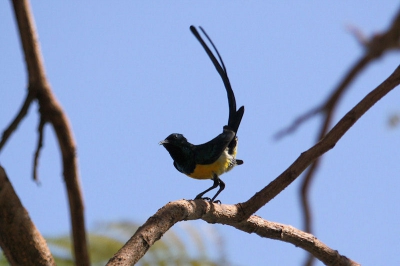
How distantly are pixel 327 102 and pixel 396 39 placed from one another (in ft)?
2.68

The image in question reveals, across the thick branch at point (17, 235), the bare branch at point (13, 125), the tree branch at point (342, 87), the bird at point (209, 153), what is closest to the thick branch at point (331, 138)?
the tree branch at point (342, 87)

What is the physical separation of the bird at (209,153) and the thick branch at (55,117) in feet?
3.79

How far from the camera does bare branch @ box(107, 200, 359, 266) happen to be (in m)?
3.11

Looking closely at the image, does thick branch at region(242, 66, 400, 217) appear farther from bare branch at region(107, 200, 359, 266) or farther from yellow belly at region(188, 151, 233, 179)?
yellow belly at region(188, 151, 233, 179)

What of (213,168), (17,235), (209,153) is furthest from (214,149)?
(17,235)

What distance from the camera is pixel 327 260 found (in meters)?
3.89

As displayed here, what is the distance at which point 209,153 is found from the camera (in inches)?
177

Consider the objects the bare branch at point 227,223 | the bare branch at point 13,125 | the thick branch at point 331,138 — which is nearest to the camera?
the bare branch at point 227,223

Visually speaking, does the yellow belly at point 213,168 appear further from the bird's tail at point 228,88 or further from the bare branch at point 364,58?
the bare branch at point 364,58

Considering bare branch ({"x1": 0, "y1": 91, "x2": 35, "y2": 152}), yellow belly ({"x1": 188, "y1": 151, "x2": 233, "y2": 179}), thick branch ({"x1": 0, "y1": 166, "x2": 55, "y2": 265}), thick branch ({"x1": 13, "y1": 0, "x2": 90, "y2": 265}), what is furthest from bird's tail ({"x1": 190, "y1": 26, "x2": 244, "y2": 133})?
thick branch ({"x1": 0, "y1": 166, "x2": 55, "y2": 265})

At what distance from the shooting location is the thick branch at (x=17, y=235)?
2.95 meters

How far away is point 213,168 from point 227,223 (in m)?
0.84

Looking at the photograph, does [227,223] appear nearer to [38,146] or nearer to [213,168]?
[213,168]

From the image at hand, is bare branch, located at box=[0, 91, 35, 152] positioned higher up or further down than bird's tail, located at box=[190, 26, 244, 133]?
further down
